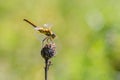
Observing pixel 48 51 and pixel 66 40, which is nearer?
pixel 48 51

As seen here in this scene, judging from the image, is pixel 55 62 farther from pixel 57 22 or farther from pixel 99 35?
pixel 57 22

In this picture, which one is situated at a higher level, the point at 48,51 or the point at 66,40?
the point at 66,40

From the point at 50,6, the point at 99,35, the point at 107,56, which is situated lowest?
the point at 107,56

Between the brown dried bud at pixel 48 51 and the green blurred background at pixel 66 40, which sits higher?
the green blurred background at pixel 66 40

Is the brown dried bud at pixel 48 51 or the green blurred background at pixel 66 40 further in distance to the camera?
the green blurred background at pixel 66 40

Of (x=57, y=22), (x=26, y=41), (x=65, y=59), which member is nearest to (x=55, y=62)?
(x=65, y=59)
